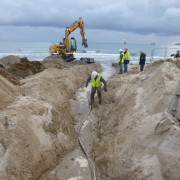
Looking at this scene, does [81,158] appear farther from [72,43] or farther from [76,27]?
[76,27]

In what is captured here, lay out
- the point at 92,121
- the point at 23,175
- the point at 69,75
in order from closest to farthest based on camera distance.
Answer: the point at 23,175
the point at 92,121
the point at 69,75

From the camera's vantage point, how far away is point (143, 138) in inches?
163

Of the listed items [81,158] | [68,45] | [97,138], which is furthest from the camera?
[68,45]

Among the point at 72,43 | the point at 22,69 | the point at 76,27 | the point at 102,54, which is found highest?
the point at 76,27

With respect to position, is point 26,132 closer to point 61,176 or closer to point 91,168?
point 61,176

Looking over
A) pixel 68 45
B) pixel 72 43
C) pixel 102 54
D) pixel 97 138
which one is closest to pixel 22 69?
pixel 68 45

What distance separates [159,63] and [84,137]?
5.01m

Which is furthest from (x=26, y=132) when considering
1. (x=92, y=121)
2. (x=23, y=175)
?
(x=92, y=121)

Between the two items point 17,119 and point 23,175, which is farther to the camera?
point 17,119

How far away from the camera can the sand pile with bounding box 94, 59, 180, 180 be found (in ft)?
11.4

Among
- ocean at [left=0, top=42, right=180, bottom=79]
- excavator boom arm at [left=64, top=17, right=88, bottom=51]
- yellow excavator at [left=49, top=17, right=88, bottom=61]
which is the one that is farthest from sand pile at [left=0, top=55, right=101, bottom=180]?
yellow excavator at [left=49, top=17, right=88, bottom=61]

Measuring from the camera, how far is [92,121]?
704 centimetres

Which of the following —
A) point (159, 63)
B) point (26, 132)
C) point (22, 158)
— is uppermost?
point (159, 63)

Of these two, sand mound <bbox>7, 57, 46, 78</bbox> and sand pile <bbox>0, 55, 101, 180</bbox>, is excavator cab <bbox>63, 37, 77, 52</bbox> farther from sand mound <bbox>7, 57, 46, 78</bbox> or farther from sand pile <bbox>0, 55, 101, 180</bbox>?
sand pile <bbox>0, 55, 101, 180</bbox>
